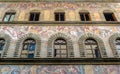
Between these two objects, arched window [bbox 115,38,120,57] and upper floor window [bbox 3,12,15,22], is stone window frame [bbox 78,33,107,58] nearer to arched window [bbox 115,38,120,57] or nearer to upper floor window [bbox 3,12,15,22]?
arched window [bbox 115,38,120,57]

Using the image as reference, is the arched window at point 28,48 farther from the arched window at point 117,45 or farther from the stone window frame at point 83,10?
the arched window at point 117,45

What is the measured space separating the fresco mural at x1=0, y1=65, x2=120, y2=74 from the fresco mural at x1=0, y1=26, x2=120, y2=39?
6.20 feet

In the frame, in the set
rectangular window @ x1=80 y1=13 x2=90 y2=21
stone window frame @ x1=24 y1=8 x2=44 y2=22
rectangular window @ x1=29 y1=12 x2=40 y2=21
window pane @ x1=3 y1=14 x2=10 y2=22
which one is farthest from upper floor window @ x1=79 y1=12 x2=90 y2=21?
window pane @ x1=3 y1=14 x2=10 y2=22

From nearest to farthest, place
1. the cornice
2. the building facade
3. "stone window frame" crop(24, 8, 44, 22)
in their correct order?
the building facade < the cornice < "stone window frame" crop(24, 8, 44, 22)

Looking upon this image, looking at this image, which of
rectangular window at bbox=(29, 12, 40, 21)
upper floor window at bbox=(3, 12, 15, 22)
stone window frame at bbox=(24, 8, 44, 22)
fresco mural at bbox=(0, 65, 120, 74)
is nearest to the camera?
fresco mural at bbox=(0, 65, 120, 74)

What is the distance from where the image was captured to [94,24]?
10.1 m

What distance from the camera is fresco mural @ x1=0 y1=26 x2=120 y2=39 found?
9492mm

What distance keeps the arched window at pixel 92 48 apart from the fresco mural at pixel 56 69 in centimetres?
79

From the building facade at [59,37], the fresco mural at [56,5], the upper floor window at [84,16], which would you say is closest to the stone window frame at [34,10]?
the building facade at [59,37]

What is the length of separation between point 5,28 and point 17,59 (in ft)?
8.04

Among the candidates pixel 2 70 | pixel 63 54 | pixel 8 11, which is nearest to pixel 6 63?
pixel 2 70

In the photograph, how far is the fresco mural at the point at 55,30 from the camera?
9492 mm

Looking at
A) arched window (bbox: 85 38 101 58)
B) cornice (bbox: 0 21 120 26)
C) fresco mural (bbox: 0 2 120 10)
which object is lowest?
arched window (bbox: 85 38 101 58)

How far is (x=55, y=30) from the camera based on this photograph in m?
9.74
